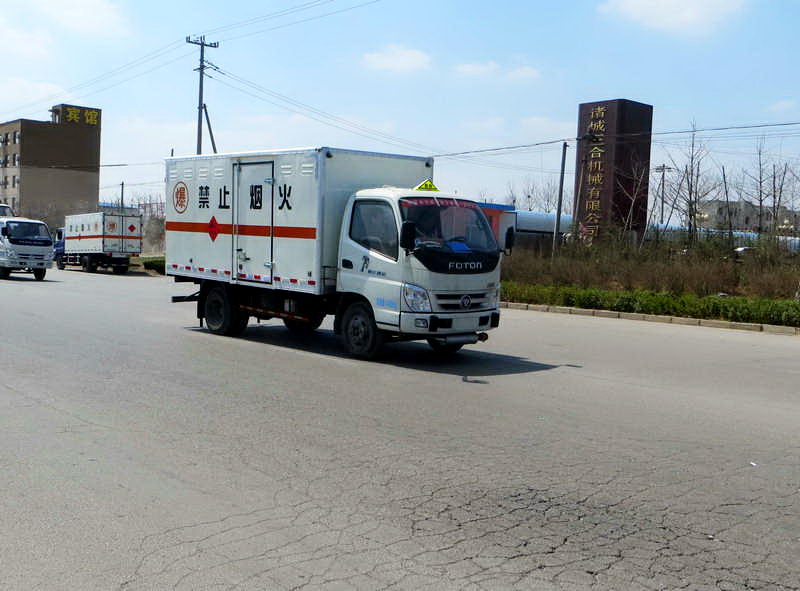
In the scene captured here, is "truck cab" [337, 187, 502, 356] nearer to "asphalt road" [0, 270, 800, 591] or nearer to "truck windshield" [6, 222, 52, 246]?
"asphalt road" [0, 270, 800, 591]

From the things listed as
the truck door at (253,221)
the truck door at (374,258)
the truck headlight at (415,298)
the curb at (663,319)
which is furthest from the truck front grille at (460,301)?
the curb at (663,319)

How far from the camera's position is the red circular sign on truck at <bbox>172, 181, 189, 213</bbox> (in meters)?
15.0

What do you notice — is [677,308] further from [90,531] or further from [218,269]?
[90,531]

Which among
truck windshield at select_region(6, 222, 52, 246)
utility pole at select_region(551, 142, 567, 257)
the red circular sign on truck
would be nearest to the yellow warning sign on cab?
the red circular sign on truck

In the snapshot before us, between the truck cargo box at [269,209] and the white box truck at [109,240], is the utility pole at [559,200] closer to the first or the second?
the truck cargo box at [269,209]

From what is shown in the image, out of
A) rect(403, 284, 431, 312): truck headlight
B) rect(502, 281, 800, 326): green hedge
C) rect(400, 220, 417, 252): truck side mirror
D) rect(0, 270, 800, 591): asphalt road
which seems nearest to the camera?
rect(0, 270, 800, 591): asphalt road

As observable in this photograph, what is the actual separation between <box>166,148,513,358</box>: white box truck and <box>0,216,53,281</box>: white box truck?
1998cm

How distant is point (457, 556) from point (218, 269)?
421 inches

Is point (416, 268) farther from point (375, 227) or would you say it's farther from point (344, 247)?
point (344, 247)

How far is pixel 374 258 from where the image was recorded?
457 inches

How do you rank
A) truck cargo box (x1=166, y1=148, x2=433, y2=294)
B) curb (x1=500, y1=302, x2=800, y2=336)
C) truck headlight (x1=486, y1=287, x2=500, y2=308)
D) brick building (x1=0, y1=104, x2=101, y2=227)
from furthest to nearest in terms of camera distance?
brick building (x1=0, y1=104, x2=101, y2=227) < curb (x1=500, y1=302, x2=800, y2=336) < truck cargo box (x1=166, y1=148, x2=433, y2=294) < truck headlight (x1=486, y1=287, x2=500, y2=308)

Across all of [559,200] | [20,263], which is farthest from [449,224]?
[20,263]

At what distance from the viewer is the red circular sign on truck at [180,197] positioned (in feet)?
49.4

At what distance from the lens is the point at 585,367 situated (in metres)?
11.7
